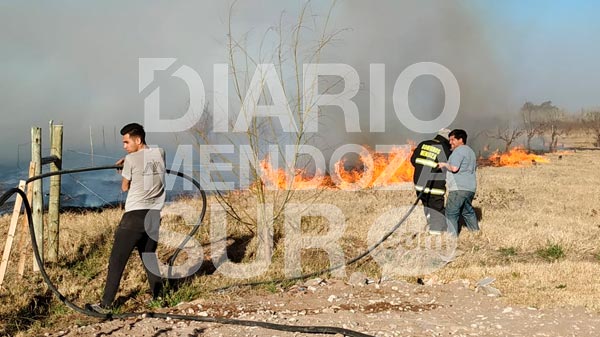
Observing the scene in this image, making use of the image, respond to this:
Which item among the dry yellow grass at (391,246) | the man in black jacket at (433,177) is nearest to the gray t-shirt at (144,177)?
the dry yellow grass at (391,246)

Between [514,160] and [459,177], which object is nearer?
[459,177]

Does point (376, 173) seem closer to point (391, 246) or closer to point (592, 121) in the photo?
point (391, 246)

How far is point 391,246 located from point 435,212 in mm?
1222

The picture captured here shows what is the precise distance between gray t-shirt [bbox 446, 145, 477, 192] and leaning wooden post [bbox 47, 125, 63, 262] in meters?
6.00

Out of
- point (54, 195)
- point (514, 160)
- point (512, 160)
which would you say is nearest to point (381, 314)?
point (54, 195)

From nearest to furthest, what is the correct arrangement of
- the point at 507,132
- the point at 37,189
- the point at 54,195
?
the point at 37,189 → the point at 54,195 → the point at 507,132

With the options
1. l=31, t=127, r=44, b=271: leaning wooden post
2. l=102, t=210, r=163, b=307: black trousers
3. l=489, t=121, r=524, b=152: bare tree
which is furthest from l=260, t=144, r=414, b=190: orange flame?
l=489, t=121, r=524, b=152: bare tree

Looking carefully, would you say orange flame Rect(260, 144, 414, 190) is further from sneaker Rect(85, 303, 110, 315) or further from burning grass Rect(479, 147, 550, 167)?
sneaker Rect(85, 303, 110, 315)

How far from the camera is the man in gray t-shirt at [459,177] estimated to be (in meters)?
9.45

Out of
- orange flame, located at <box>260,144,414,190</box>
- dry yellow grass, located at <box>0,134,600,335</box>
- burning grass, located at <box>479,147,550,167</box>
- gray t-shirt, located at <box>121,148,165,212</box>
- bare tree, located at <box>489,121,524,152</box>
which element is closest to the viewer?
gray t-shirt, located at <box>121,148,165,212</box>

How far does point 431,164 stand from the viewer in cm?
973

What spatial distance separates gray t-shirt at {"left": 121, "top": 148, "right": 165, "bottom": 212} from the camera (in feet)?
19.6

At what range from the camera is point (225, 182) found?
8391 mm

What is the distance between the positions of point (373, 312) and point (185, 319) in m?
1.91
